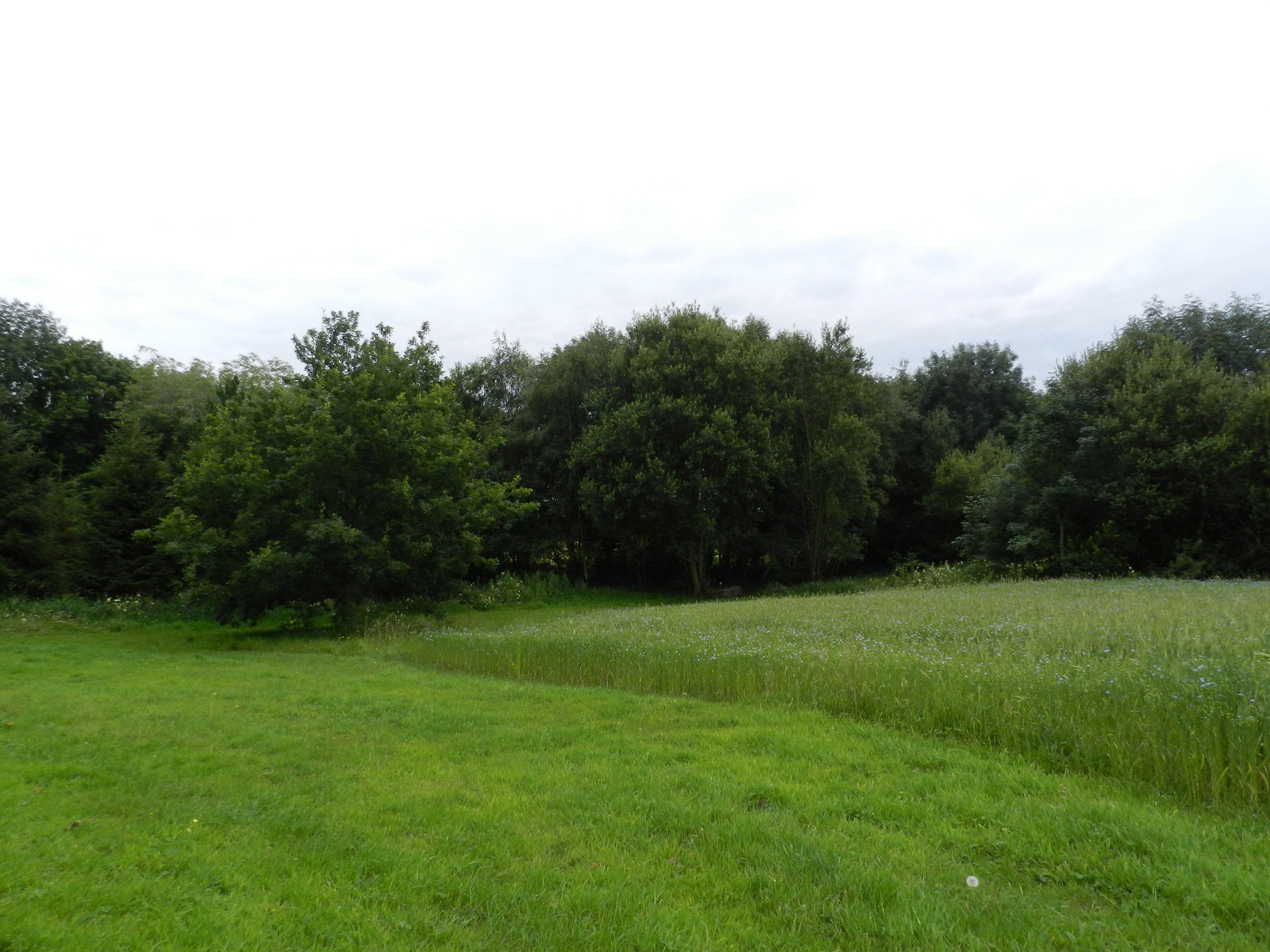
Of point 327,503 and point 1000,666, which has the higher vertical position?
point 327,503

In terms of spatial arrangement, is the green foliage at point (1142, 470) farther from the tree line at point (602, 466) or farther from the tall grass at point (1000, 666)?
the tall grass at point (1000, 666)

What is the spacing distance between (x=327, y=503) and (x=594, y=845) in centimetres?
1732

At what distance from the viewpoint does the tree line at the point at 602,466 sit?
19.6 meters

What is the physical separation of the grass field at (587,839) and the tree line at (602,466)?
1135 cm

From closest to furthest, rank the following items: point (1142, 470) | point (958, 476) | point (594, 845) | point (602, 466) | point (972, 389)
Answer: point (594, 845), point (1142, 470), point (602, 466), point (958, 476), point (972, 389)

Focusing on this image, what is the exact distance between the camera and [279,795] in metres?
5.77

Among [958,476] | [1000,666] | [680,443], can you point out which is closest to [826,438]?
[680,443]

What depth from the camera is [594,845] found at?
477cm

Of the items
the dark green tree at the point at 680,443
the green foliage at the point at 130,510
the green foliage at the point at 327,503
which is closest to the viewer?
the green foliage at the point at 327,503

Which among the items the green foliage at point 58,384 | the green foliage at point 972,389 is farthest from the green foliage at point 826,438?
the green foliage at point 58,384

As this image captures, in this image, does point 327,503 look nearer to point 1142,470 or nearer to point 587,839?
point 587,839

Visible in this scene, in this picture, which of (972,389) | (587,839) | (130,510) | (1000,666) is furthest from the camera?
(972,389)

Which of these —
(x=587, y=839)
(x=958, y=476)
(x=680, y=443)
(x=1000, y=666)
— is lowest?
(x=587, y=839)

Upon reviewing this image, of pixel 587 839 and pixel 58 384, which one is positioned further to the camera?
pixel 58 384
